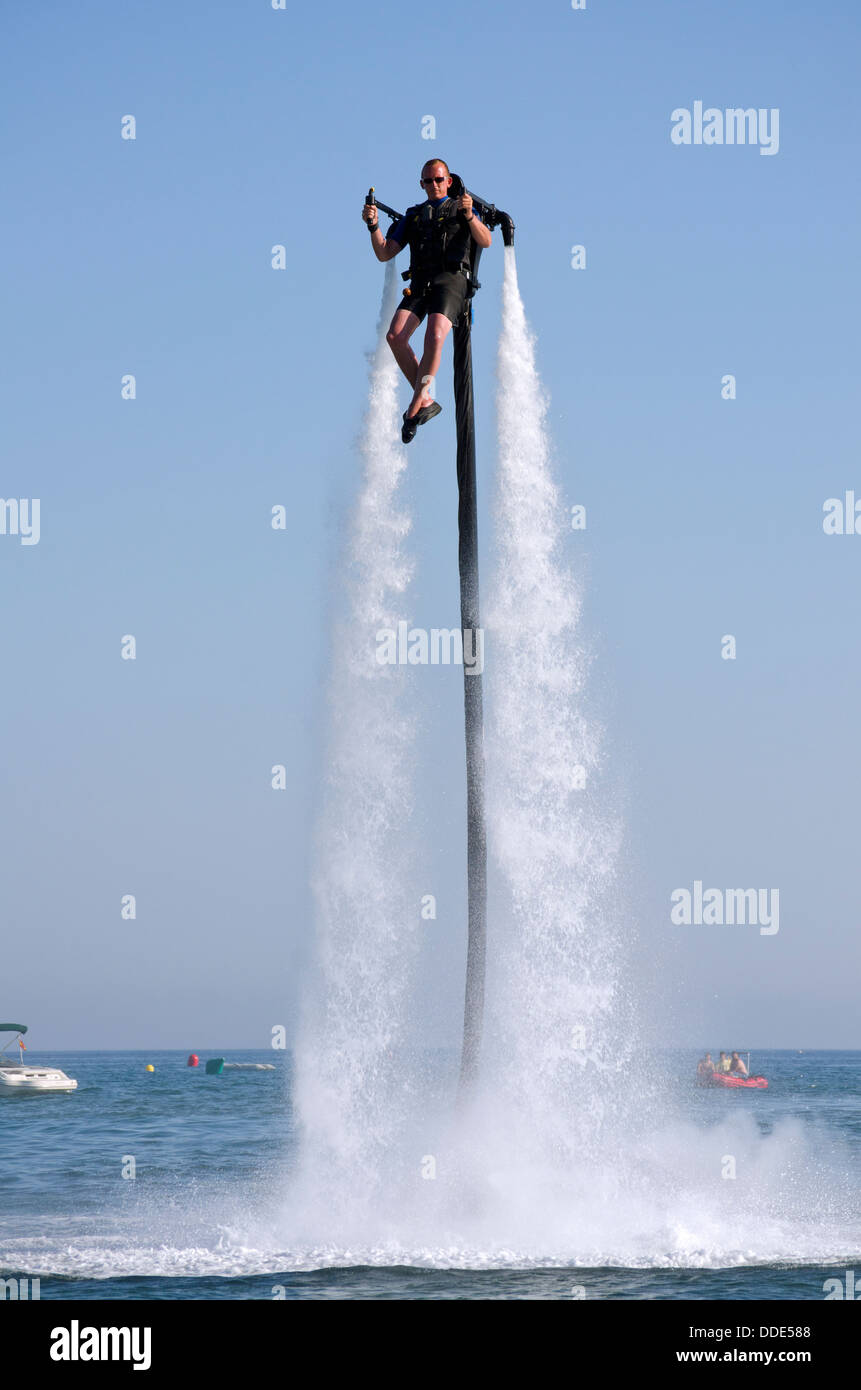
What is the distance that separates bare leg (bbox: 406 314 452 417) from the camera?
58.7 feet

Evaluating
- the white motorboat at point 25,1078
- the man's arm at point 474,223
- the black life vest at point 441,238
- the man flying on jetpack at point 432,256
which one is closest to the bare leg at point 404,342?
the man flying on jetpack at point 432,256

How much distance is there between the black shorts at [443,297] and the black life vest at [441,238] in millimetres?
123

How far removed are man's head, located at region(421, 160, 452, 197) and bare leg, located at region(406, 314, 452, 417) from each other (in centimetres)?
165

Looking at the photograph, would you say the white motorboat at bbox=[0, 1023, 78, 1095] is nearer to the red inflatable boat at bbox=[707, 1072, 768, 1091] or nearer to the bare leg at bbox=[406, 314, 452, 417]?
the red inflatable boat at bbox=[707, 1072, 768, 1091]

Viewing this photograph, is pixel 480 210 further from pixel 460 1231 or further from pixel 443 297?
pixel 460 1231

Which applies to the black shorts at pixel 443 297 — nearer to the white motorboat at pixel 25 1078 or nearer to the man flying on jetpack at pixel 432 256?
the man flying on jetpack at pixel 432 256

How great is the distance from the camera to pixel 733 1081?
266 ft

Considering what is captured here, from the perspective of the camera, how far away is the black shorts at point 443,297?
1856 centimetres

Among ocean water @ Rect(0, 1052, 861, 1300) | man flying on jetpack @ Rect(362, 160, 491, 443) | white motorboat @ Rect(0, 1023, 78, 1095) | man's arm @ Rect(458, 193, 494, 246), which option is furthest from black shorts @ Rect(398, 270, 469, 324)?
white motorboat @ Rect(0, 1023, 78, 1095)

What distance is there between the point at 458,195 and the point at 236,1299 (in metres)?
13.8

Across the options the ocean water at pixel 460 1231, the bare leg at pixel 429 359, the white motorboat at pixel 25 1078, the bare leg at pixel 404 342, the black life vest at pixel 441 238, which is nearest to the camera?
the bare leg at pixel 429 359

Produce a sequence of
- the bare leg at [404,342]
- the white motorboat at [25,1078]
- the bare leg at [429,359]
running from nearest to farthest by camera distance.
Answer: the bare leg at [429,359]
the bare leg at [404,342]
the white motorboat at [25,1078]

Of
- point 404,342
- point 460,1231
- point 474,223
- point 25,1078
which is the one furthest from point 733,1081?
point 474,223
